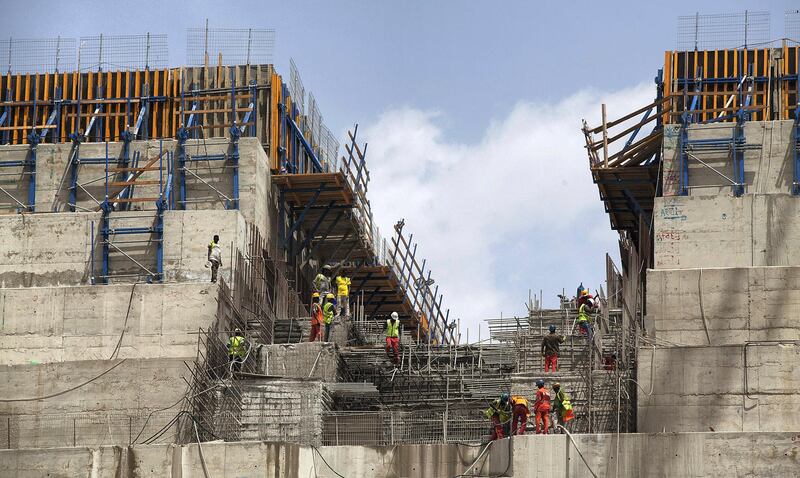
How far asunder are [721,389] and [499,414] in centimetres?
512

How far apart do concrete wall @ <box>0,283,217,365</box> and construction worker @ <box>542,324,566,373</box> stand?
8.53 m

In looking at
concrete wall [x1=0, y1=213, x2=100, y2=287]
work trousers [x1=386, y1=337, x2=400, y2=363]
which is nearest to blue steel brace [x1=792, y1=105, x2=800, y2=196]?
work trousers [x1=386, y1=337, x2=400, y2=363]

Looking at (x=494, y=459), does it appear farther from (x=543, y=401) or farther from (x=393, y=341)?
(x=393, y=341)

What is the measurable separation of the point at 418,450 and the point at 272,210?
15.8 metres

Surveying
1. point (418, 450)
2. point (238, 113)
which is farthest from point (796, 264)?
point (238, 113)

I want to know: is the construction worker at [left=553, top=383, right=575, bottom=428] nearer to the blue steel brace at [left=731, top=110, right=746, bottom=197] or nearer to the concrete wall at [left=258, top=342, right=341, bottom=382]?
the concrete wall at [left=258, top=342, right=341, bottom=382]

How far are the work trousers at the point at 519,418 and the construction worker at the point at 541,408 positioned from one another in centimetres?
26

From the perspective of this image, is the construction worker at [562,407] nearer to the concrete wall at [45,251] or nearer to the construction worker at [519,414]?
the construction worker at [519,414]

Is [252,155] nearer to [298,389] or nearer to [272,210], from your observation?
[272,210]

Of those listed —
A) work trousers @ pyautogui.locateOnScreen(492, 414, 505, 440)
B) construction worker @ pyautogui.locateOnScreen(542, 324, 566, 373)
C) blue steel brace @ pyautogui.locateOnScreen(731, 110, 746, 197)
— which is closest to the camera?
work trousers @ pyautogui.locateOnScreen(492, 414, 505, 440)

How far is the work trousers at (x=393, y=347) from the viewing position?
47.5 m

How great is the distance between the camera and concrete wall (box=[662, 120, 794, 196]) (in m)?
51.8

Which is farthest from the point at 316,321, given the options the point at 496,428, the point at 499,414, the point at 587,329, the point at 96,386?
the point at 499,414

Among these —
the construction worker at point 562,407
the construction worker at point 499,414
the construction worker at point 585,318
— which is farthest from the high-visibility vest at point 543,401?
the construction worker at point 585,318
